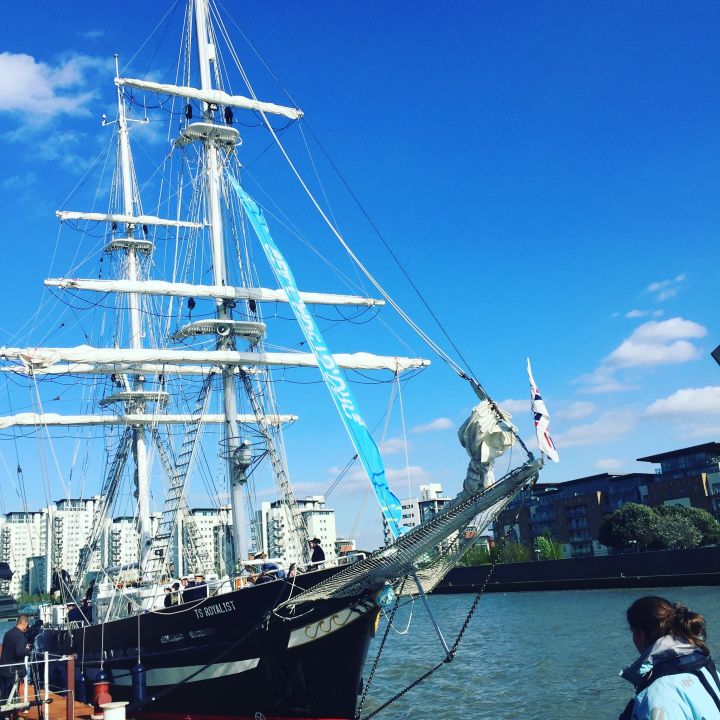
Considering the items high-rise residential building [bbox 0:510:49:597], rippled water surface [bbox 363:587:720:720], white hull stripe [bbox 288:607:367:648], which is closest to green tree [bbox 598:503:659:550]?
rippled water surface [bbox 363:587:720:720]

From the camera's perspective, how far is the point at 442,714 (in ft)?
68.5

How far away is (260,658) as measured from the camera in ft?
57.1

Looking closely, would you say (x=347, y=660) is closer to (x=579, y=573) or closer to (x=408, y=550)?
(x=408, y=550)

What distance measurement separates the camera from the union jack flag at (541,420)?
1269cm

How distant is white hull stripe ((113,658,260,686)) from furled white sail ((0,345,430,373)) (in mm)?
10497

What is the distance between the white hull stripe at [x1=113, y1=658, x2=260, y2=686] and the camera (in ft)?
57.7

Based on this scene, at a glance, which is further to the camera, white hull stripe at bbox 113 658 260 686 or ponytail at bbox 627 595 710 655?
white hull stripe at bbox 113 658 260 686

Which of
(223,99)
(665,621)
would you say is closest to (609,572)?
(223,99)

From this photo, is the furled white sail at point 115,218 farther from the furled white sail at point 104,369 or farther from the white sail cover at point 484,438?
the white sail cover at point 484,438

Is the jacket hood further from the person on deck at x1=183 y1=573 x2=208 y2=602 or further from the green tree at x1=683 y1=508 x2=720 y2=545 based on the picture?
the green tree at x1=683 y1=508 x2=720 y2=545

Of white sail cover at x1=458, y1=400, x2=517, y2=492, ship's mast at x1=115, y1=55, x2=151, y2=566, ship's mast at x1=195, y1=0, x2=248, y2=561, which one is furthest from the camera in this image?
ship's mast at x1=115, y1=55, x2=151, y2=566

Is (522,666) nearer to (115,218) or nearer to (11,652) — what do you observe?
(11,652)

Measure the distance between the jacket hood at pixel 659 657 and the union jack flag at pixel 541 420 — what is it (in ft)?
30.2

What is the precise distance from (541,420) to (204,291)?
17842 millimetres
